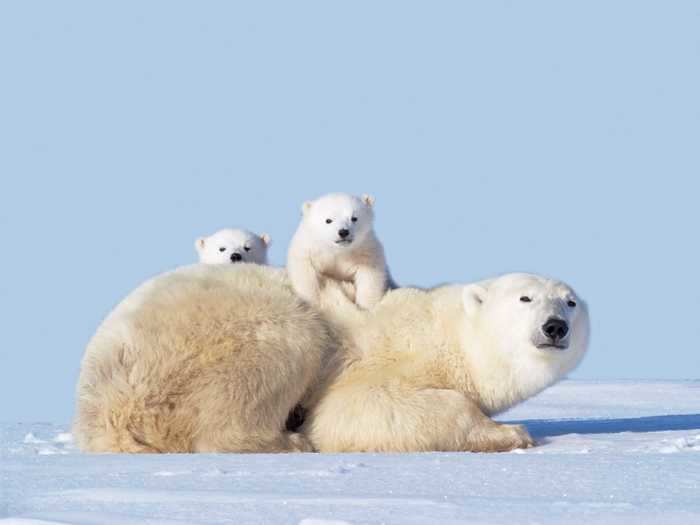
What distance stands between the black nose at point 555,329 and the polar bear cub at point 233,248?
247 centimetres

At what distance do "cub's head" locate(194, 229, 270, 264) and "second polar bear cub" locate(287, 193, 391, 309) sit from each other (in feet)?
3.74

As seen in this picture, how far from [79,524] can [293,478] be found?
1107mm

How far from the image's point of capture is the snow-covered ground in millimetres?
3691

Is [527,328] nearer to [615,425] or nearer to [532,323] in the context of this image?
[532,323]

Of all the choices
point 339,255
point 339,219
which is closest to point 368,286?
point 339,255

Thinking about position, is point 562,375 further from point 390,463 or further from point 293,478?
point 293,478

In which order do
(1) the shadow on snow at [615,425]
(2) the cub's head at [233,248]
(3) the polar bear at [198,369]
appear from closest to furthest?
(3) the polar bear at [198,369] → (1) the shadow on snow at [615,425] → (2) the cub's head at [233,248]

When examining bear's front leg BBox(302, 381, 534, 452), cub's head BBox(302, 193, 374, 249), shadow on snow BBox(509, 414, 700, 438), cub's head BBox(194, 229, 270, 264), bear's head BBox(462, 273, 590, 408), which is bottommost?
shadow on snow BBox(509, 414, 700, 438)

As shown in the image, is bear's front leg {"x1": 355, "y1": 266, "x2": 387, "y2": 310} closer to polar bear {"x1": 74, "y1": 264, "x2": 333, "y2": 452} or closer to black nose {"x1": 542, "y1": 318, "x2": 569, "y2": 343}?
polar bear {"x1": 74, "y1": 264, "x2": 333, "y2": 452}

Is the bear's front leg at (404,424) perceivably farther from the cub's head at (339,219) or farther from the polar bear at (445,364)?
the cub's head at (339,219)

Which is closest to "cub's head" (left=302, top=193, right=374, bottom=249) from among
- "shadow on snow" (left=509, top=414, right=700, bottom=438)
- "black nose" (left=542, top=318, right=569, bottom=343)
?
"black nose" (left=542, top=318, right=569, bottom=343)

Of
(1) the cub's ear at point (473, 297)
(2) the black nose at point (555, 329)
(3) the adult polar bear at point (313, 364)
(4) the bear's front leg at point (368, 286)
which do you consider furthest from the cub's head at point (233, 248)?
(2) the black nose at point (555, 329)

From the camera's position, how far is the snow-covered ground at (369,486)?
12.1 feet

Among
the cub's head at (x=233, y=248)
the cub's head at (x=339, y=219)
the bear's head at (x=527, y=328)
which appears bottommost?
the bear's head at (x=527, y=328)
